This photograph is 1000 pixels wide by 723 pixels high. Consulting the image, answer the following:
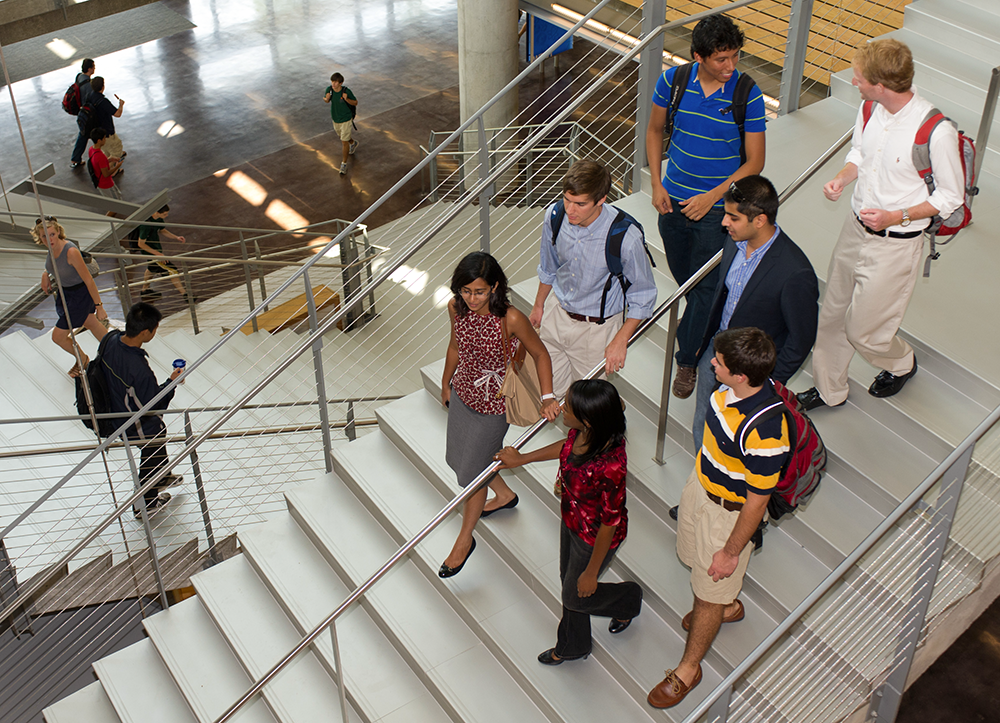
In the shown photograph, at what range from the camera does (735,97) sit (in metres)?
3.43

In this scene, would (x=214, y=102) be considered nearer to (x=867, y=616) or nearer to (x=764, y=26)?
(x=764, y=26)

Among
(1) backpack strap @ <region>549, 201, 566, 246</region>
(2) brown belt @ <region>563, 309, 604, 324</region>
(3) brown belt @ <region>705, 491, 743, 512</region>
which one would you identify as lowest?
(2) brown belt @ <region>563, 309, 604, 324</region>

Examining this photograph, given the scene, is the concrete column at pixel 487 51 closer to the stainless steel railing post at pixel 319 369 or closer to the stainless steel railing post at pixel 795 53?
the stainless steel railing post at pixel 795 53

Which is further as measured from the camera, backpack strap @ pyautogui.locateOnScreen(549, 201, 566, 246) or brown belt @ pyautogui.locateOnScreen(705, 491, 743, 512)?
backpack strap @ pyautogui.locateOnScreen(549, 201, 566, 246)

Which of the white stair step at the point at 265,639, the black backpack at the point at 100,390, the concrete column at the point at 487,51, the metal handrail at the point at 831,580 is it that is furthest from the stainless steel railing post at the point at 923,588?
the concrete column at the point at 487,51

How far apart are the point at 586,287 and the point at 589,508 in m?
0.89

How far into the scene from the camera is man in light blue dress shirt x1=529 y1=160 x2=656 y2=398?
10.2 feet

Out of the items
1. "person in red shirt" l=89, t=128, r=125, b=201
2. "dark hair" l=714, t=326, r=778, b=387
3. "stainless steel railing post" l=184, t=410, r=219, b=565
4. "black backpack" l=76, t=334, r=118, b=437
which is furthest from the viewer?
"person in red shirt" l=89, t=128, r=125, b=201

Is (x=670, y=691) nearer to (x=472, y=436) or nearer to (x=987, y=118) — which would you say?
(x=472, y=436)

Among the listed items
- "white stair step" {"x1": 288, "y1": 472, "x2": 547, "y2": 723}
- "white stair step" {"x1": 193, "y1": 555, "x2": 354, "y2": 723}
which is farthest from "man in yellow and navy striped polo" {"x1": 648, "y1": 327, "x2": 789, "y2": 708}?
"white stair step" {"x1": 193, "y1": 555, "x2": 354, "y2": 723}

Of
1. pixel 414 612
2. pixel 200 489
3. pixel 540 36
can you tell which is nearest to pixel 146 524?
pixel 200 489

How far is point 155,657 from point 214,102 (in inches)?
402

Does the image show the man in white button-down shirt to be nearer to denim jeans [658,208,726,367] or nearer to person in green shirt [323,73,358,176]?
denim jeans [658,208,726,367]

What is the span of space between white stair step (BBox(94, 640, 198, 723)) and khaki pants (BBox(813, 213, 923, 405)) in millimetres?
3159
